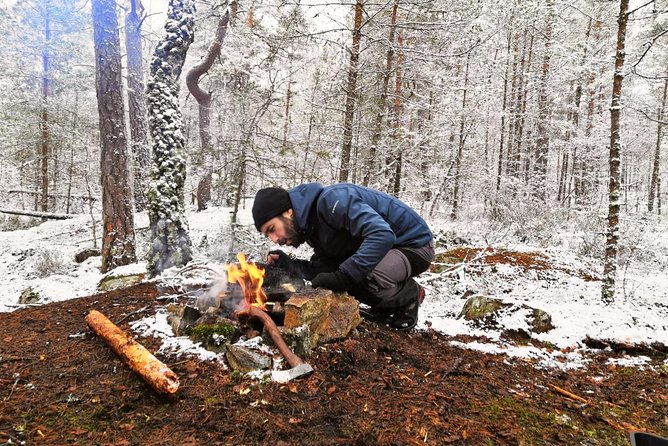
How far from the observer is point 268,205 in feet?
9.67

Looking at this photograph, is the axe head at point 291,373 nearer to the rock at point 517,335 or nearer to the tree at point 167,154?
the rock at point 517,335

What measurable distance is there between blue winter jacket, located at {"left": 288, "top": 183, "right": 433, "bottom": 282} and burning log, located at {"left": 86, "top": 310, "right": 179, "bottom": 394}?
4.62 ft

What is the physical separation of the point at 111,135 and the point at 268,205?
170 inches

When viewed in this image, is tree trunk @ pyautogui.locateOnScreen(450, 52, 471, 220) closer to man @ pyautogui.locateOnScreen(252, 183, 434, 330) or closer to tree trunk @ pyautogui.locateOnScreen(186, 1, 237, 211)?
tree trunk @ pyautogui.locateOnScreen(186, 1, 237, 211)

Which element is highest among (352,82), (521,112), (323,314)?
(521,112)

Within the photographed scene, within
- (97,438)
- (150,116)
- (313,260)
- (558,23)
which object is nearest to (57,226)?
(150,116)

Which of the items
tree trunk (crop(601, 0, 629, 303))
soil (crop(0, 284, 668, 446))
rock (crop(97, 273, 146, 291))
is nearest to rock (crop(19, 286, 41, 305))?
rock (crop(97, 273, 146, 291))

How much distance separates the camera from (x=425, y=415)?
2000mm

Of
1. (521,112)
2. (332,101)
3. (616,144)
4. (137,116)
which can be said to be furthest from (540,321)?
(521,112)

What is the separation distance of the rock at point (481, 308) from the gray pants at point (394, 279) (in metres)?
0.97

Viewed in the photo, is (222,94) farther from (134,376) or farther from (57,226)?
(134,376)

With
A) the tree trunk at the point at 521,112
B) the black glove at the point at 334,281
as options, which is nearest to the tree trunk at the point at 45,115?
the black glove at the point at 334,281

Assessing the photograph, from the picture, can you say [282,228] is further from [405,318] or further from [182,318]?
[405,318]

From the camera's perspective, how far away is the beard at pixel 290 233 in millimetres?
3051
